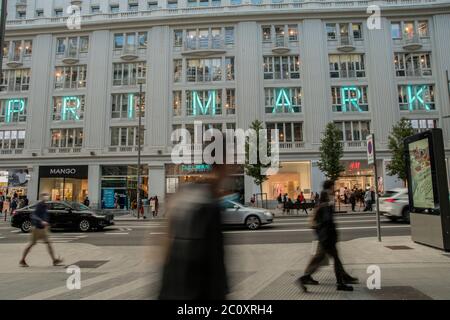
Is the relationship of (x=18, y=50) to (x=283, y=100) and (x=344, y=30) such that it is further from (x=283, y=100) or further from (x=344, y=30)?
(x=344, y=30)

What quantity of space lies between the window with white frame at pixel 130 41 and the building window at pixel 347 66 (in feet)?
63.7

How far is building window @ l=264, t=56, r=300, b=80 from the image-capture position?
3369 centimetres

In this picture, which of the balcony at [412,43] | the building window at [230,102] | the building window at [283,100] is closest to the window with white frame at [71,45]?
the building window at [230,102]

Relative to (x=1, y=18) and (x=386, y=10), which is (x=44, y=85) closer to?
(x=1, y=18)

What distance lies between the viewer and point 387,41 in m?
33.4

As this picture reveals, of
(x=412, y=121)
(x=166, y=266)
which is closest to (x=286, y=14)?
(x=412, y=121)

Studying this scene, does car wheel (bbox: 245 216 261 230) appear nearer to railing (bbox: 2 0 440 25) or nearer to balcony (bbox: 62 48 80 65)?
railing (bbox: 2 0 440 25)

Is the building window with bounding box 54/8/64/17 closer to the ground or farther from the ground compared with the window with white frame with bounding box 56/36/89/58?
farther from the ground

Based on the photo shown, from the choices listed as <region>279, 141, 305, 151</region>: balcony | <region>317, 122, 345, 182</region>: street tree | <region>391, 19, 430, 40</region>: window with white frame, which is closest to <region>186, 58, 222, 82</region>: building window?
<region>279, 141, 305, 151</region>: balcony

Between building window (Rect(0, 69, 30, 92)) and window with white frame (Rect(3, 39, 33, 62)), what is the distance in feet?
4.51

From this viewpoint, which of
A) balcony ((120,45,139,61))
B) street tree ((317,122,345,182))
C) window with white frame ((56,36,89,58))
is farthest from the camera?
window with white frame ((56,36,89,58))

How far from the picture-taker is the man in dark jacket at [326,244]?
5.77 metres

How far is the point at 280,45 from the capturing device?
1344 inches

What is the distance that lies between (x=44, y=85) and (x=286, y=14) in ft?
85.7
